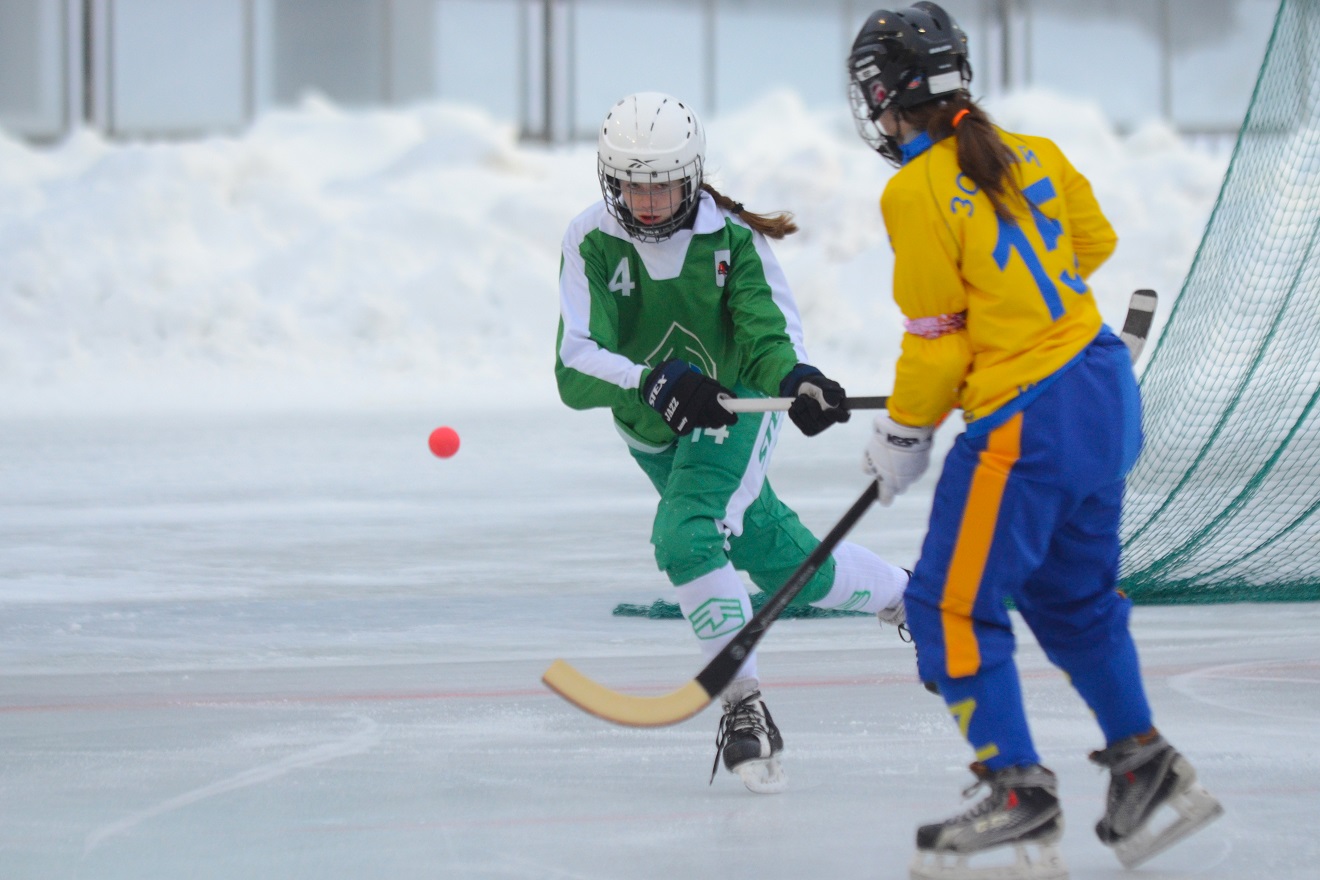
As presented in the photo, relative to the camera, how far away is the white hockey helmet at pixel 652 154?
252cm

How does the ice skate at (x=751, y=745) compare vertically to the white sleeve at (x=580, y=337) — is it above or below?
below

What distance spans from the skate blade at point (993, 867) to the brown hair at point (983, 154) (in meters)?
0.76

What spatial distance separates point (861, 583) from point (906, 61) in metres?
1.13

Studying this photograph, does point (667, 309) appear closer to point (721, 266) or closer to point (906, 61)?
point (721, 266)

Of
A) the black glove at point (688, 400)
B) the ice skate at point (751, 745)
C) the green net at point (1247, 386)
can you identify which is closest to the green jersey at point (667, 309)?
the black glove at point (688, 400)

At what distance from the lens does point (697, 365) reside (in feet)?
8.98

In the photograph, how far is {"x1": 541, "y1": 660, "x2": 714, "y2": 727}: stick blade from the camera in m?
2.25

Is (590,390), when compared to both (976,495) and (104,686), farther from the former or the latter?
(104,686)

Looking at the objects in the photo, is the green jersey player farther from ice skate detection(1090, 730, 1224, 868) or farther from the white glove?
ice skate detection(1090, 730, 1224, 868)

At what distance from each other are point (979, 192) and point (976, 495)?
0.35 meters

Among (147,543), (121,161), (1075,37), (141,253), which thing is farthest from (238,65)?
(147,543)

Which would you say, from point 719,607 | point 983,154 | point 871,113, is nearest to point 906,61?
point 871,113

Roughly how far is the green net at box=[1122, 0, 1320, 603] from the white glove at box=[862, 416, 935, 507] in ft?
6.47

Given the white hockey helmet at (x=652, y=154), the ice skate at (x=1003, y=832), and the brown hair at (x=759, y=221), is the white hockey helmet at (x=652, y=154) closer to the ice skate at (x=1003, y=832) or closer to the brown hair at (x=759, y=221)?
the brown hair at (x=759, y=221)
